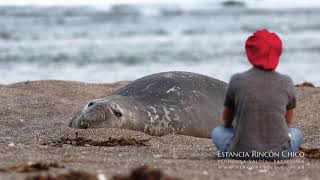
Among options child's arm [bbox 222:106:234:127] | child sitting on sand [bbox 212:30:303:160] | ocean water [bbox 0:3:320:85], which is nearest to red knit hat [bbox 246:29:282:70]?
child sitting on sand [bbox 212:30:303:160]

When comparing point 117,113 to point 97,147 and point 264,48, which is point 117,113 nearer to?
point 97,147

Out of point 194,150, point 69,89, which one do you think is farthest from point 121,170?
point 69,89

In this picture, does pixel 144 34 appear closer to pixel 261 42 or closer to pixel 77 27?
pixel 77 27

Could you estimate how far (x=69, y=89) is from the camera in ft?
31.1

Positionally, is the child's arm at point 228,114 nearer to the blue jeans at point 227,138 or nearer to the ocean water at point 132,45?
the blue jeans at point 227,138

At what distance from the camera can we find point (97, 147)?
18.1ft

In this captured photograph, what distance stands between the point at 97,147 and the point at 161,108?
1.23 metres

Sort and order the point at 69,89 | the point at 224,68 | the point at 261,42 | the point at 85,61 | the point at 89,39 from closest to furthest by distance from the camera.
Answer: the point at 261,42 → the point at 69,89 → the point at 224,68 → the point at 85,61 → the point at 89,39

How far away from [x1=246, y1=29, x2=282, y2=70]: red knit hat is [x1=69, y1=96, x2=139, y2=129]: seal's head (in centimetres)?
218

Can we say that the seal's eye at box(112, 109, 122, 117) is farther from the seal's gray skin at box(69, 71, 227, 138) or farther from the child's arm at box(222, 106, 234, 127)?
the child's arm at box(222, 106, 234, 127)

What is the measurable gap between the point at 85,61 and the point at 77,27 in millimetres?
9694

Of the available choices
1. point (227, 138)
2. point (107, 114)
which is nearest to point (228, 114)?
point (227, 138)

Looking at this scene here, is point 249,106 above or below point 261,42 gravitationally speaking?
below

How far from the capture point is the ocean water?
13.4 m
